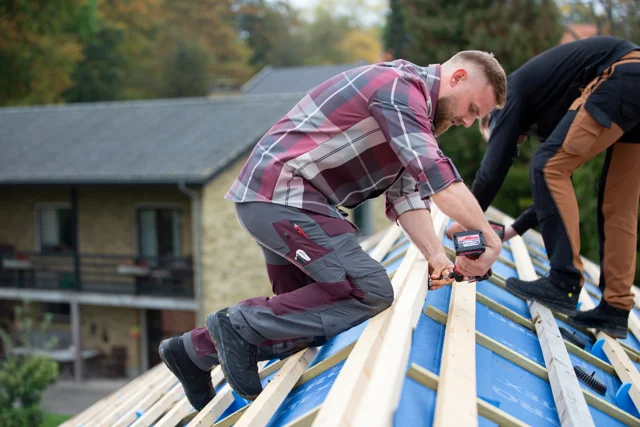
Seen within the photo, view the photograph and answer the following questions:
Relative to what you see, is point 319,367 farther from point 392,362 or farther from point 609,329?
point 609,329

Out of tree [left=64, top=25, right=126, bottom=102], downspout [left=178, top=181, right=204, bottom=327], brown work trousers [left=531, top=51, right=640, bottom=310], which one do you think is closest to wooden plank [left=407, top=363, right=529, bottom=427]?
brown work trousers [left=531, top=51, right=640, bottom=310]

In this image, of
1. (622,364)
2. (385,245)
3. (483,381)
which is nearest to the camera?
(483,381)

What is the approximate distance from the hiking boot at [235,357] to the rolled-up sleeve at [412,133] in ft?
3.36

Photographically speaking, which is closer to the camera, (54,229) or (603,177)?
(603,177)

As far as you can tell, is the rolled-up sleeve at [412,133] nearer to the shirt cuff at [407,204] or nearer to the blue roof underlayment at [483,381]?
the shirt cuff at [407,204]

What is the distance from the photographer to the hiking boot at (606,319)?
11.7 ft

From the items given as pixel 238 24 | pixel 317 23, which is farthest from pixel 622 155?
pixel 317 23

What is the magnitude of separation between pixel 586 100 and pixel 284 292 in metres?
1.96

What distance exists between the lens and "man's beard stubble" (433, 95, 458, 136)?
2658mm

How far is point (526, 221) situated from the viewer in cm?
415

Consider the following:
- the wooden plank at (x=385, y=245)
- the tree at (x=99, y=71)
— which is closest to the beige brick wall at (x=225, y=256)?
the wooden plank at (x=385, y=245)

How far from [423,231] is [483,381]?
2.58ft

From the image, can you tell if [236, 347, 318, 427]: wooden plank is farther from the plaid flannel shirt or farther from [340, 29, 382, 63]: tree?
[340, 29, 382, 63]: tree

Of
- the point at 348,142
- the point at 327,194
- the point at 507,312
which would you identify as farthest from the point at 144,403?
the point at 348,142
